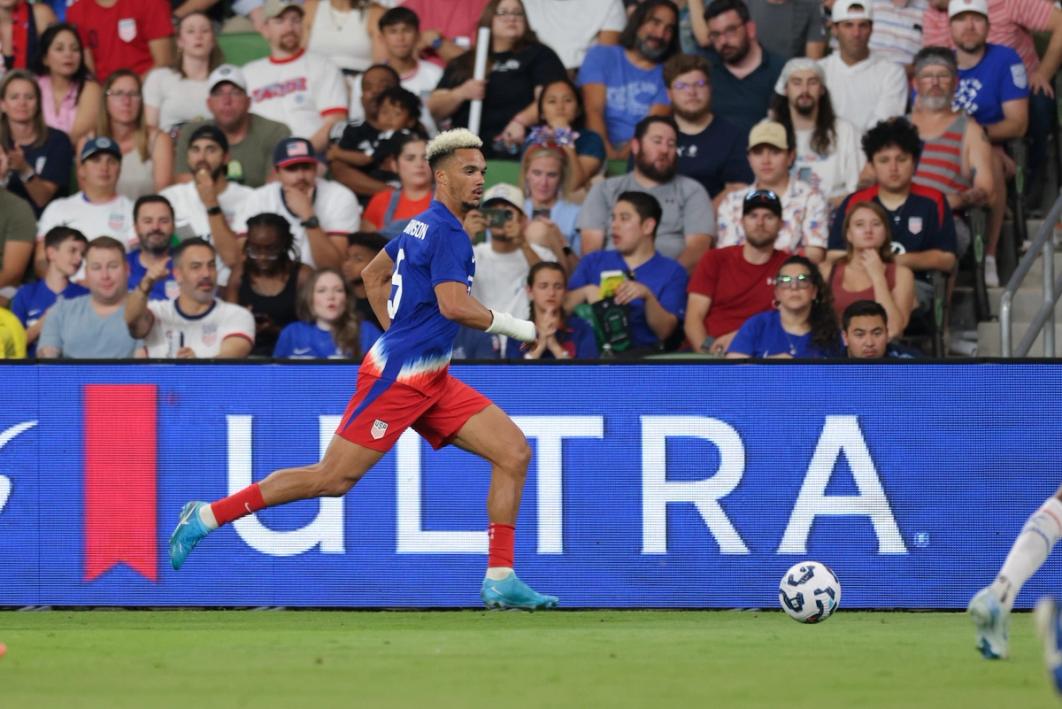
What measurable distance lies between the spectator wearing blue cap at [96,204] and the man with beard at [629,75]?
394 centimetres

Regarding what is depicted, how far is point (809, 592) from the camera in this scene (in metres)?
9.89

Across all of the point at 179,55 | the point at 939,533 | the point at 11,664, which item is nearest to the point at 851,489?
the point at 939,533

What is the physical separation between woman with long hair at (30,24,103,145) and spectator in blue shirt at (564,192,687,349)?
486 cm

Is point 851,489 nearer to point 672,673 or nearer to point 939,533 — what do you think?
point 939,533

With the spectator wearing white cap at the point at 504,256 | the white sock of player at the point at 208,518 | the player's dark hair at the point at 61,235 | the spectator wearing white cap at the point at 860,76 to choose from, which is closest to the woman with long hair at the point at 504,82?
the spectator wearing white cap at the point at 504,256

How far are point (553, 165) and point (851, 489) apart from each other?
4.54 metres

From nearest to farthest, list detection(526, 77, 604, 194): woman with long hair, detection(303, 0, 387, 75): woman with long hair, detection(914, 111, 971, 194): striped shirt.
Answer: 1. detection(914, 111, 971, 194): striped shirt
2. detection(526, 77, 604, 194): woman with long hair
3. detection(303, 0, 387, 75): woman with long hair

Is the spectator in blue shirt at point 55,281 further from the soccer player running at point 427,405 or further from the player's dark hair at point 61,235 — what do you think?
the soccer player running at point 427,405

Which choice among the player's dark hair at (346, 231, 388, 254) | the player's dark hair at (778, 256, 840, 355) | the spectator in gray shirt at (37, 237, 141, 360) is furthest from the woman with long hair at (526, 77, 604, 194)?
the spectator in gray shirt at (37, 237, 141, 360)

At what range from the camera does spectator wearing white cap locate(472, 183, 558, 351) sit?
14.1 metres

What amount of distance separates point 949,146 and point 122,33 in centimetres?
744

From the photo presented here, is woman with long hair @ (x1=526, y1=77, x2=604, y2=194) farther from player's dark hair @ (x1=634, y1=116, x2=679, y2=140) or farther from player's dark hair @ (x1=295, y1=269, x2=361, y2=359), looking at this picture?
player's dark hair @ (x1=295, y1=269, x2=361, y2=359)

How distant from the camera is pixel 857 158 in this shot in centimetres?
1500

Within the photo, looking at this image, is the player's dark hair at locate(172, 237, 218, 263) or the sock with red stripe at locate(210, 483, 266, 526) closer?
the sock with red stripe at locate(210, 483, 266, 526)
